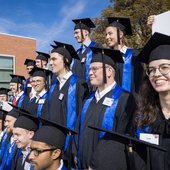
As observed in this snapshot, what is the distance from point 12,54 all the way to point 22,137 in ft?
58.1

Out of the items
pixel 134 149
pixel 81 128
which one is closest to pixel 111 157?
pixel 134 149

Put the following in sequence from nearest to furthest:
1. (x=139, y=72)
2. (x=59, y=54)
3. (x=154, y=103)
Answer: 1. (x=154, y=103)
2. (x=139, y=72)
3. (x=59, y=54)

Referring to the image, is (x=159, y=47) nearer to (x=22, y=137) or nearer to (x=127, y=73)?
(x=127, y=73)

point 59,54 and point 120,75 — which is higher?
point 59,54

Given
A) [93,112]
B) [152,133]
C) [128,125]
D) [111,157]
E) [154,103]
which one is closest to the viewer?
[111,157]

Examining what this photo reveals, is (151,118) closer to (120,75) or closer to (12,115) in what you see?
(120,75)

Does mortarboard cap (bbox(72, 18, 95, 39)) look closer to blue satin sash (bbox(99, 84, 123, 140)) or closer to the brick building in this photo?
blue satin sash (bbox(99, 84, 123, 140))

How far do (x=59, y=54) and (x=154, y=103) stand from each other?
8.38ft

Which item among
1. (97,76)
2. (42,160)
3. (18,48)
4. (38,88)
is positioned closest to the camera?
(42,160)

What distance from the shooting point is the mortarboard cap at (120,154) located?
1.48m

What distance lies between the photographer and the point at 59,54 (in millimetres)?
3965

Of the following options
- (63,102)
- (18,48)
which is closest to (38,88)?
(63,102)

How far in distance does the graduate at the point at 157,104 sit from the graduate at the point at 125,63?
1.50 m

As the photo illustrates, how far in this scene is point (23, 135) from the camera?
11.2 ft
